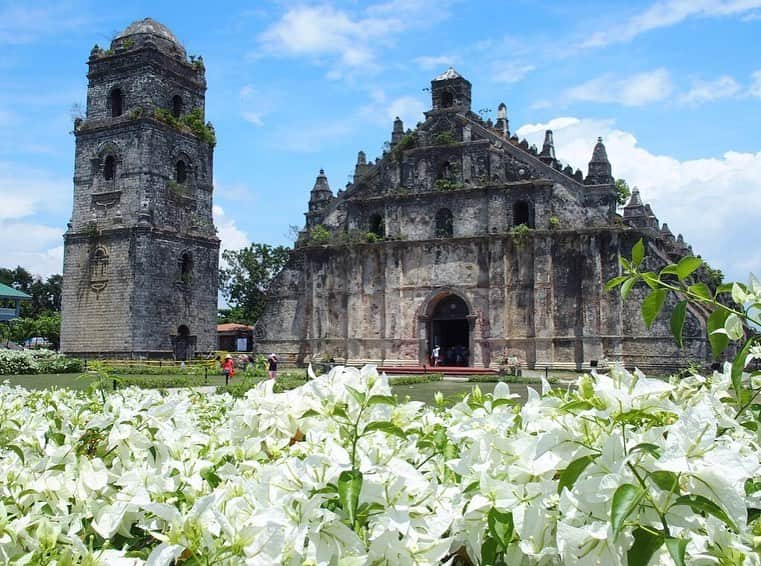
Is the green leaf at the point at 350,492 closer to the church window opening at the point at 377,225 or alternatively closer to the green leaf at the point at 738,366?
the green leaf at the point at 738,366

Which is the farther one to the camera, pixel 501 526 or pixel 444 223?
pixel 444 223

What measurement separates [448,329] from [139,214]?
14.4 meters

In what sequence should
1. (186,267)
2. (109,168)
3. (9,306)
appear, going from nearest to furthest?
(109,168), (186,267), (9,306)

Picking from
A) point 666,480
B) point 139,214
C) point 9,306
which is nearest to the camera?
point 666,480

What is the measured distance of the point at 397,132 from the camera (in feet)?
100

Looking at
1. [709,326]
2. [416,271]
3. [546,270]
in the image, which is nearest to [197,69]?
[416,271]

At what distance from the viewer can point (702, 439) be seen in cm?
153

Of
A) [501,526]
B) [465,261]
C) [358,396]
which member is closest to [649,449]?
[501,526]

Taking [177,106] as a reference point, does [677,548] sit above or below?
below

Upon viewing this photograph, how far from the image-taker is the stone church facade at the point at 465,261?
25.8m

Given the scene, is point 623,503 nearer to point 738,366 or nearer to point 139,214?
point 738,366

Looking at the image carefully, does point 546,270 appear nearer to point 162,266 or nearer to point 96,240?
point 162,266

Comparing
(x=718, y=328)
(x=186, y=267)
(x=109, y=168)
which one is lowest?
(x=718, y=328)

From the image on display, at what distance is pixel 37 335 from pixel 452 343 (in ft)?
A: 134
